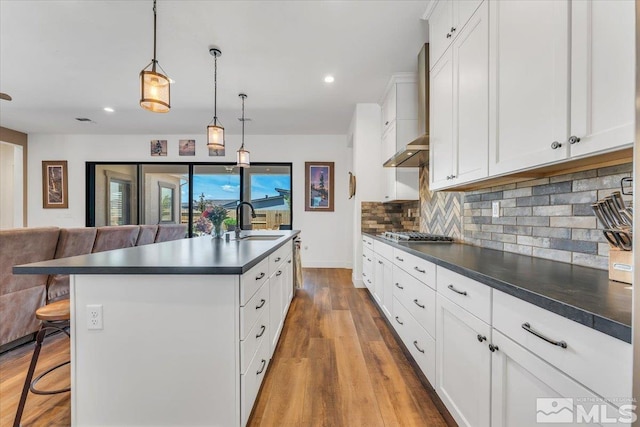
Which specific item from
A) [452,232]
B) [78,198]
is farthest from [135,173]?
[452,232]

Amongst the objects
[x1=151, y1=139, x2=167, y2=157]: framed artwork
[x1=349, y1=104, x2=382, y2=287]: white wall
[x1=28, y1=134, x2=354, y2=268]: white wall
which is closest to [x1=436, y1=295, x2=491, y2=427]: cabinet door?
[x1=349, y1=104, x2=382, y2=287]: white wall

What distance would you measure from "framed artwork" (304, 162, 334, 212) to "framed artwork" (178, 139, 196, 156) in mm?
2517

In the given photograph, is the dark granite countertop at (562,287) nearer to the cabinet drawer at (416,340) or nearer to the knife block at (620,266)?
the knife block at (620,266)

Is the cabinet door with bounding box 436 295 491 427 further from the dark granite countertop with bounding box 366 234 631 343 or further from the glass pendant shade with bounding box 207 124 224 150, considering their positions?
the glass pendant shade with bounding box 207 124 224 150

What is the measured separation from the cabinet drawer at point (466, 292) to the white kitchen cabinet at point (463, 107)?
62 cm

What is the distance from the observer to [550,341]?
0.77 metres

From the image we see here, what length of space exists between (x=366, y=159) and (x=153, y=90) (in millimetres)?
2973

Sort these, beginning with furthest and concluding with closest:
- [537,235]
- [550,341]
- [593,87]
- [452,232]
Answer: [452,232] < [537,235] < [593,87] < [550,341]

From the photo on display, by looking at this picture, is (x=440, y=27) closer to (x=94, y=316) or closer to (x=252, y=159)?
(x=94, y=316)

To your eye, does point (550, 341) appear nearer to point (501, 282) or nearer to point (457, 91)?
point (501, 282)

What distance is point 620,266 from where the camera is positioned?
0.96 meters

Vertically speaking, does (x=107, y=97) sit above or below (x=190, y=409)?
above

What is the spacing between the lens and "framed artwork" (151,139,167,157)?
5.95 metres

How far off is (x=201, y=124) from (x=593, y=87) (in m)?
5.56
